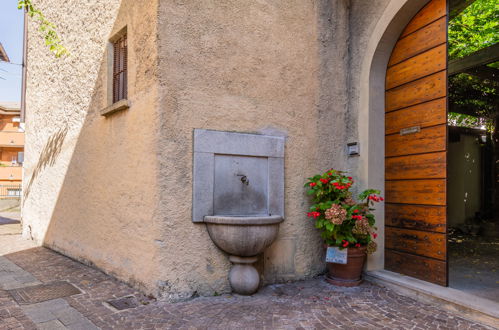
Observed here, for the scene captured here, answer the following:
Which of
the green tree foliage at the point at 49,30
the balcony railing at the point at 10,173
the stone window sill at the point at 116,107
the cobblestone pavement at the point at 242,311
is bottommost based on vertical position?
the cobblestone pavement at the point at 242,311

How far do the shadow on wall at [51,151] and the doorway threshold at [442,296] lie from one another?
5293 mm

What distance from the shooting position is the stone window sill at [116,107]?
417 cm

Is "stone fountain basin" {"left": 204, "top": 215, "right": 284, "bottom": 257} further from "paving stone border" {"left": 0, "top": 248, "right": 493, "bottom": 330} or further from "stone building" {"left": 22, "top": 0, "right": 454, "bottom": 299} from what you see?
"paving stone border" {"left": 0, "top": 248, "right": 493, "bottom": 330}

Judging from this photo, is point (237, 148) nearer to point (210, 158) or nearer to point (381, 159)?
point (210, 158)

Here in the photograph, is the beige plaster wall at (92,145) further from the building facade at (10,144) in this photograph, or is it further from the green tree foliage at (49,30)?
the building facade at (10,144)

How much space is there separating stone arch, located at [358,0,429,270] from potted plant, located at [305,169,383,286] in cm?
37

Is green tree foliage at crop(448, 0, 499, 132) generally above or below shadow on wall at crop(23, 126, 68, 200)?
above

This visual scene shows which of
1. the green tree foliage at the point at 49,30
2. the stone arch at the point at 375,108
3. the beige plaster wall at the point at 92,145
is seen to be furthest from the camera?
the stone arch at the point at 375,108

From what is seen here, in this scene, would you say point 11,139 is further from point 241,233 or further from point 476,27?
point 476,27

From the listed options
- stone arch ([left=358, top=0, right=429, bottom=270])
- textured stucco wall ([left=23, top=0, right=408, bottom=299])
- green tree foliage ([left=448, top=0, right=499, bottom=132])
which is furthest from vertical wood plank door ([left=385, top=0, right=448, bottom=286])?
green tree foliage ([left=448, top=0, right=499, bottom=132])

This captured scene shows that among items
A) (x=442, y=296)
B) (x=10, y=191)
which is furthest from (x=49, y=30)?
(x=10, y=191)

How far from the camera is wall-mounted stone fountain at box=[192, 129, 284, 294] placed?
360 centimetres

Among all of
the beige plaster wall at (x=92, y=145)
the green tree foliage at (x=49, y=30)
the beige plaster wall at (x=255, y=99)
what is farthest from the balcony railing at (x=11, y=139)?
the beige plaster wall at (x=255, y=99)

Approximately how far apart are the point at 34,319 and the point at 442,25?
5032mm
